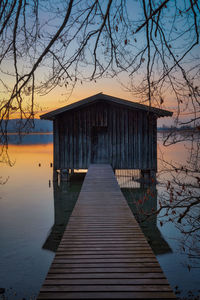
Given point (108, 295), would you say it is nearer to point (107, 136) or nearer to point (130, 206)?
point (130, 206)

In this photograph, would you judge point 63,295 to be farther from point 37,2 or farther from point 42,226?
point 42,226

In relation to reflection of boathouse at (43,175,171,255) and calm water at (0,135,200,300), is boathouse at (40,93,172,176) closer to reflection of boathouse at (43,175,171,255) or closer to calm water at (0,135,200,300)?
reflection of boathouse at (43,175,171,255)

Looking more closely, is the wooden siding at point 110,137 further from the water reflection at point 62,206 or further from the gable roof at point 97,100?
the water reflection at point 62,206

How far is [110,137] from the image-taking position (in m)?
17.8

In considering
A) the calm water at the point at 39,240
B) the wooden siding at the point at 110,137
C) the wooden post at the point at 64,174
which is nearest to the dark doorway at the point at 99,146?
the wooden siding at the point at 110,137

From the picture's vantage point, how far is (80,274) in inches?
146

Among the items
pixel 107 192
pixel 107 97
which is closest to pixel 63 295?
pixel 107 192

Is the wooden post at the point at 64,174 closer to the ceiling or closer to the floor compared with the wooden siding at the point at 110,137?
closer to the floor

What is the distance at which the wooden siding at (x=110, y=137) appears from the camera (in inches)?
696

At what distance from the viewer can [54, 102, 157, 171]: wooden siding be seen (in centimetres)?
1767

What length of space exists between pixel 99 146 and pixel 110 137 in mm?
1026

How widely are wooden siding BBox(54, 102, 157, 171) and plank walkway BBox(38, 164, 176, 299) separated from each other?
10846mm

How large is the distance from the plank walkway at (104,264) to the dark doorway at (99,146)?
11.1 metres

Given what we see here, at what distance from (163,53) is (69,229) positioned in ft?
12.9
